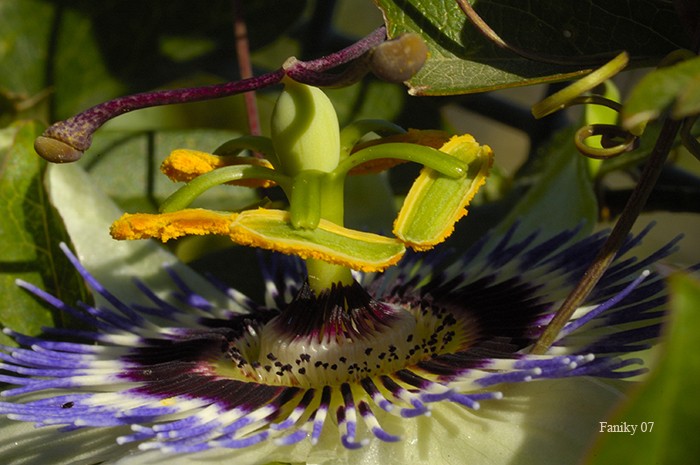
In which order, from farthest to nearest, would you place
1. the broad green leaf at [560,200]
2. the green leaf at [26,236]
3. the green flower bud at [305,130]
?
the broad green leaf at [560,200] < the green leaf at [26,236] < the green flower bud at [305,130]

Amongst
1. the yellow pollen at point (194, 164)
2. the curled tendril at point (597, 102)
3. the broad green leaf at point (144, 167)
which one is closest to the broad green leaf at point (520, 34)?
the curled tendril at point (597, 102)

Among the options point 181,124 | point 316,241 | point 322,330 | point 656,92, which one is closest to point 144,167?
point 181,124

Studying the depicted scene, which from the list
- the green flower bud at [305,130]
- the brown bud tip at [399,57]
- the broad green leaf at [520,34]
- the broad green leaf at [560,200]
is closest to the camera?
the brown bud tip at [399,57]

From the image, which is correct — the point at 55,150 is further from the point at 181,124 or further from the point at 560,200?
the point at 181,124
